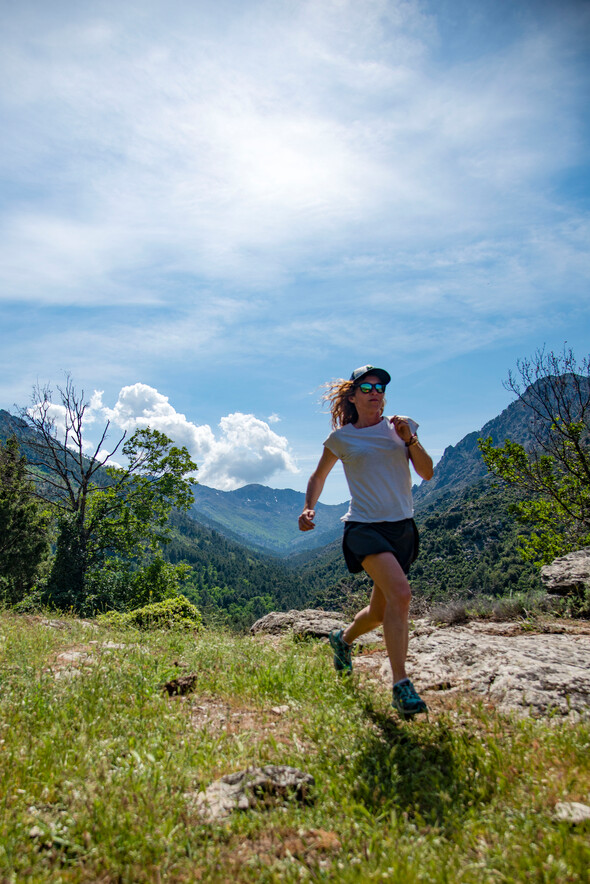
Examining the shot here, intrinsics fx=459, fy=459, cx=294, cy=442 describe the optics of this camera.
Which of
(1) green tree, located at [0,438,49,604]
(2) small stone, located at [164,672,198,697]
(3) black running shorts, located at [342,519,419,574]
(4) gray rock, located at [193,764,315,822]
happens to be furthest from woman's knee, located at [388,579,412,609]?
(1) green tree, located at [0,438,49,604]

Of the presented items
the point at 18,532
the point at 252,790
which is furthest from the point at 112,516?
the point at 252,790

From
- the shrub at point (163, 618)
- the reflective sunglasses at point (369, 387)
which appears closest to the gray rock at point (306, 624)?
the shrub at point (163, 618)

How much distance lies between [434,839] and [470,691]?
230 cm

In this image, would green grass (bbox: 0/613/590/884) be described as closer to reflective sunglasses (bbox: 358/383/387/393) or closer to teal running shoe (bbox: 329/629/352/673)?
teal running shoe (bbox: 329/629/352/673)

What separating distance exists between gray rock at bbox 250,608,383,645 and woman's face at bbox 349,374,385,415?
3.70 metres

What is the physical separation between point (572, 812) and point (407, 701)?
1419 millimetres

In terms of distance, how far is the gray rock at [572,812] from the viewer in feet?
6.39

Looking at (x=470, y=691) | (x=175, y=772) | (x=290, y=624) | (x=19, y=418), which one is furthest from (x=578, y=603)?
(x=19, y=418)

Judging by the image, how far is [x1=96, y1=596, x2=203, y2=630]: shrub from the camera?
341 inches

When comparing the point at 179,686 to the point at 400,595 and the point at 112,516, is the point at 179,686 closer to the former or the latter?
the point at 400,595

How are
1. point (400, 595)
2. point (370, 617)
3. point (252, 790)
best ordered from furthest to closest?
point (370, 617), point (400, 595), point (252, 790)

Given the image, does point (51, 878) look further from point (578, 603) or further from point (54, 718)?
point (578, 603)

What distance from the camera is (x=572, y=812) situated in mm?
2006

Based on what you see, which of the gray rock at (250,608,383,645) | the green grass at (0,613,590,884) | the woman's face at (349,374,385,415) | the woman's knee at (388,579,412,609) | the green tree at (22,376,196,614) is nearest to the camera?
the green grass at (0,613,590,884)
